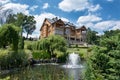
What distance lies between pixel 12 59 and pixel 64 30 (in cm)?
4476

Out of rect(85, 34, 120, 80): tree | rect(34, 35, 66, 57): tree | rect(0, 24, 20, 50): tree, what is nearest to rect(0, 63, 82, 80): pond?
rect(85, 34, 120, 80): tree

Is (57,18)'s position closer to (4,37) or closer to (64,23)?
(64,23)

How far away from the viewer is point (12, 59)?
89.1 ft

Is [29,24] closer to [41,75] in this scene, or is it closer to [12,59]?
[12,59]

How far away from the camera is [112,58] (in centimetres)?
930

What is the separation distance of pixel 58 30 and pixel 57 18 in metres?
3.95

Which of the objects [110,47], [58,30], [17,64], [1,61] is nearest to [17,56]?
[17,64]

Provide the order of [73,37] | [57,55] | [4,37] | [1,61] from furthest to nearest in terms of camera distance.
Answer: [73,37], [57,55], [4,37], [1,61]

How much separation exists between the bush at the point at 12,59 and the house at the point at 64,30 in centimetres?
3976

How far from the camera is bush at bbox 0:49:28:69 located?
26.0 metres

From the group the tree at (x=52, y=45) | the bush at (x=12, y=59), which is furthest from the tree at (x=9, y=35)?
the tree at (x=52, y=45)

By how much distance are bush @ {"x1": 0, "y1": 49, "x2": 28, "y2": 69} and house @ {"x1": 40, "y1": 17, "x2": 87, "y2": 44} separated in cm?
3976

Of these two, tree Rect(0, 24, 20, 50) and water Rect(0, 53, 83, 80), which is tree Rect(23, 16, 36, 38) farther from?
tree Rect(0, 24, 20, 50)

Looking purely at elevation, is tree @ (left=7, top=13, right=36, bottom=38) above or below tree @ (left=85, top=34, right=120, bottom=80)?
above
